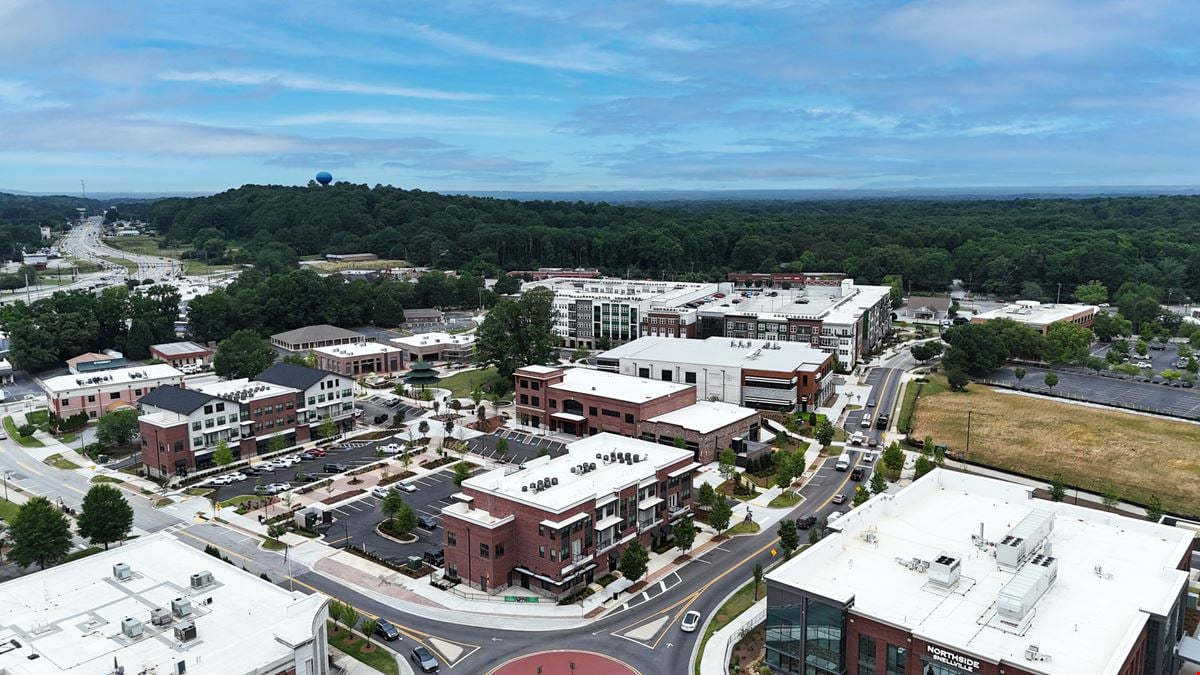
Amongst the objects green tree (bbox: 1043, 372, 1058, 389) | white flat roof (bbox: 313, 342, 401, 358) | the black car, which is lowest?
the black car

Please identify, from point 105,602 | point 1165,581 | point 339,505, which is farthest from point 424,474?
point 1165,581

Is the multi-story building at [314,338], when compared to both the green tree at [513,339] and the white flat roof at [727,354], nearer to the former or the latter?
the green tree at [513,339]

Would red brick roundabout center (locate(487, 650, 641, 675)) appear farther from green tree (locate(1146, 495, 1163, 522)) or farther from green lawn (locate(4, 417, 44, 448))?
green lawn (locate(4, 417, 44, 448))

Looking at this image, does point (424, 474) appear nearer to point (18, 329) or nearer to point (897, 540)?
point (897, 540)

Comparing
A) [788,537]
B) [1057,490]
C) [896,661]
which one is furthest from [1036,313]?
[896,661]

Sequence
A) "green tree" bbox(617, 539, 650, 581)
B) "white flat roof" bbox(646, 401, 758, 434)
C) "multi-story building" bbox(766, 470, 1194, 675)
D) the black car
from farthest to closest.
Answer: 1. "white flat roof" bbox(646, 401, 758, 434)
2. "green tree" bbox(617, 539, 650, 581)
3. the black car
4. "multi-story building" bbox(766, 470, 1194, 675)

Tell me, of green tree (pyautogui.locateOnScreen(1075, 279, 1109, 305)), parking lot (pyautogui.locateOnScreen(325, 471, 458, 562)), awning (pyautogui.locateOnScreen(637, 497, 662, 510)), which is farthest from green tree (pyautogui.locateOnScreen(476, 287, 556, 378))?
green tree (pyautogui.locateOnScreen(1075, 279, 1109, 305))
